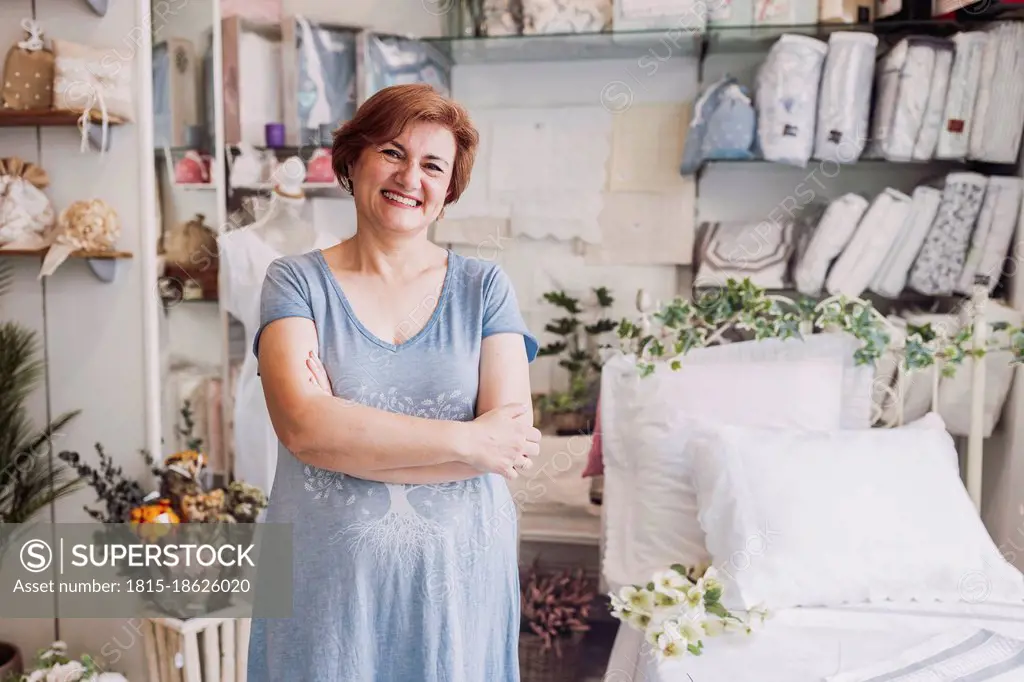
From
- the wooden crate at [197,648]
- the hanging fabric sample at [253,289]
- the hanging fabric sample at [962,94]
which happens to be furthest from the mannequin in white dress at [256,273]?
the hanging fabric sample at [962,94]

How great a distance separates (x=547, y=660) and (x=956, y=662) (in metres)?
1.14

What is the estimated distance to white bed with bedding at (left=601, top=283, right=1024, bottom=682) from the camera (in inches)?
63.3

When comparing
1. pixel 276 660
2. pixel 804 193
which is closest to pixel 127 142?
pixel 276 660

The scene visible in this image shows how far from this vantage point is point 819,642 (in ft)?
5.42

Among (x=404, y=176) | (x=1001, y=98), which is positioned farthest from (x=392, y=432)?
(x=1001, y=98)

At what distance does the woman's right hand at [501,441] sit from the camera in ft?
3.92

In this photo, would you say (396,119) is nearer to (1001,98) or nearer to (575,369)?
(575,369)

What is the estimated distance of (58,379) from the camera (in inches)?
92.2

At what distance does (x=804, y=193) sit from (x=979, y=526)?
3.35 ft

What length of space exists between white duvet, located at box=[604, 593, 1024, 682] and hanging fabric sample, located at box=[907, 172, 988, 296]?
875 mm

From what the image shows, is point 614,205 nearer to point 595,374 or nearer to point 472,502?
point 595,374

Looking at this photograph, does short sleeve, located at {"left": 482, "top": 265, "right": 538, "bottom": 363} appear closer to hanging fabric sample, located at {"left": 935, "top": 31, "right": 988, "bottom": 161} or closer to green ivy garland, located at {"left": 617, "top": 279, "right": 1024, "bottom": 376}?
green ivy garland, located at {"left": 617, "top": 279, "right": 1024, "bottom": 376}

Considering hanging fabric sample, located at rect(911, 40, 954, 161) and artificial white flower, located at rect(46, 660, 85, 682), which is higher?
hanging fabric sample, located at rect(911, 40, 954, 161)

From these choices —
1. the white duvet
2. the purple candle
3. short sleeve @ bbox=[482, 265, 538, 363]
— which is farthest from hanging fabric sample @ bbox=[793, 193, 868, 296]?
the purple candle
